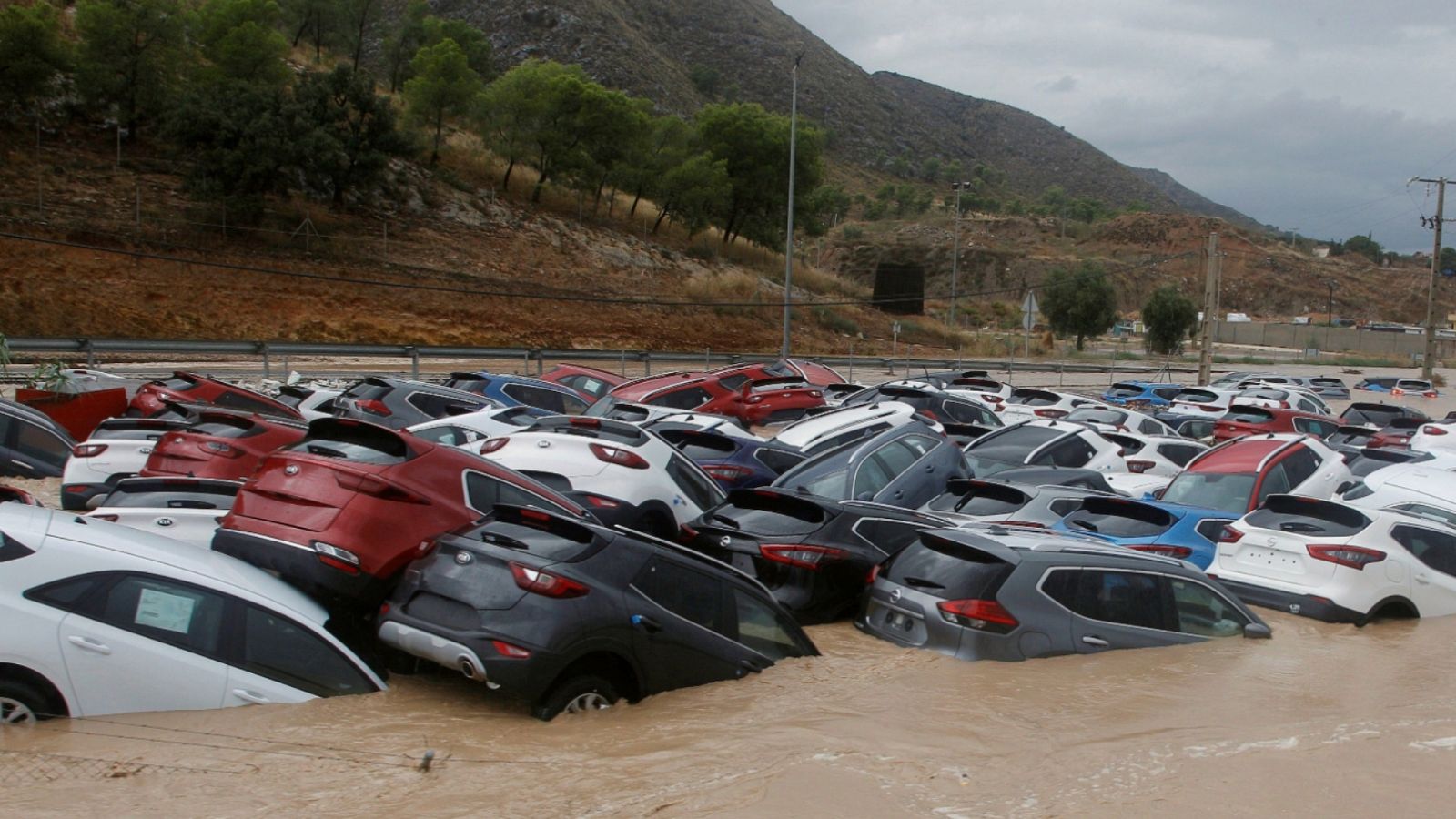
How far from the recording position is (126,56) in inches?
1908

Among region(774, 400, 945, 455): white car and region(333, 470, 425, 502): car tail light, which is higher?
region(333, 470, 425, 502): car tail light

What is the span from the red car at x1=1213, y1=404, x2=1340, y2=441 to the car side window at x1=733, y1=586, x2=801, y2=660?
597 inches

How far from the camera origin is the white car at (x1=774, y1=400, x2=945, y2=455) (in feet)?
49.9

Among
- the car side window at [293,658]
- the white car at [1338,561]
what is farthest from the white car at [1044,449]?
the car side window at [293,658]

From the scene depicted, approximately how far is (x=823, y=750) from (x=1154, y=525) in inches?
252

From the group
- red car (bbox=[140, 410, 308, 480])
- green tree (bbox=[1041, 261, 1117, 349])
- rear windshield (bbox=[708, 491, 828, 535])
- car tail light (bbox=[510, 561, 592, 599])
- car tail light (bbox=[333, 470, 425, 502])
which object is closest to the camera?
car tail light (bbox=[510, 561, 592, 599])

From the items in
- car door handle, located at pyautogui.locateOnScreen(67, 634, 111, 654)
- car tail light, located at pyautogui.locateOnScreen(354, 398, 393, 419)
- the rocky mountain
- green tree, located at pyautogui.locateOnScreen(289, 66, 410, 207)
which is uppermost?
the rocky mountain

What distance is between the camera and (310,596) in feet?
24.0

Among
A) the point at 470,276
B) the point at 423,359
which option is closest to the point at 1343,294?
the point at 470,276

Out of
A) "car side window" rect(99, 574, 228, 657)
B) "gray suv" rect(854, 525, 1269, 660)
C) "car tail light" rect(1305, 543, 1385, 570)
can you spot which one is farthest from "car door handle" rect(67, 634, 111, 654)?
"car tail light" rect(1305, 543, 1385, 570)

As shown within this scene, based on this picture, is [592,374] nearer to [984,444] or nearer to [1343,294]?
[984,444]

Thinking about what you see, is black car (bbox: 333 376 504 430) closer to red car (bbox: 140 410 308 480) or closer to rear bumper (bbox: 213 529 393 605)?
red car (bbox: 140 410 308 480)

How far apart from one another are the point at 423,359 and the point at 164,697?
31.6m

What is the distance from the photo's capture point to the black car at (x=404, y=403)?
54.7ft
